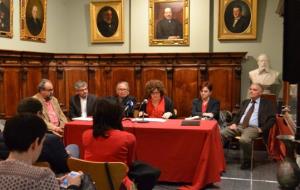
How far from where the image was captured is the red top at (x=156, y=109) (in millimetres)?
5461

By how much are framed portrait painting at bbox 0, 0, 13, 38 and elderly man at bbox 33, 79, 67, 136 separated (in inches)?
59.9

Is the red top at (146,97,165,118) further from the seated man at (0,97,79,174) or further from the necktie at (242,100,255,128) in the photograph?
the seated man at (0,97,79,174)

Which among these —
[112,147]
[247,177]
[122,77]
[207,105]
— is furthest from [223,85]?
[112,147]

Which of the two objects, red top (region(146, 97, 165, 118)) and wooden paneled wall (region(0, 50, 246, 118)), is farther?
wooden paneled wall (region(0, 50, 246, 118))

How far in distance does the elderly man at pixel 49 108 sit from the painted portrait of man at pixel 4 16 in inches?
60.5

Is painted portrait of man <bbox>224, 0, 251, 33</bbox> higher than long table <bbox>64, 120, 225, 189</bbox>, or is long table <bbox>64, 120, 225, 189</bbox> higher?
painted portrait of man <bbox>224, 0, 251, 33</bbox>

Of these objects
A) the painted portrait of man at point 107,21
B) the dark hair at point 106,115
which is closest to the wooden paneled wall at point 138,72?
the painted portrait of man at point 107,21

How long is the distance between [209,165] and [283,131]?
4.97 ft

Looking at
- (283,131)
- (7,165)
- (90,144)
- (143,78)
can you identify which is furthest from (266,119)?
(7,165)

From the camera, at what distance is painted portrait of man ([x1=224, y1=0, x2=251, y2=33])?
23.4ft

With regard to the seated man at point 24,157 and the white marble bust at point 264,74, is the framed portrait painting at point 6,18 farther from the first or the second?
the seated man at point 24,157

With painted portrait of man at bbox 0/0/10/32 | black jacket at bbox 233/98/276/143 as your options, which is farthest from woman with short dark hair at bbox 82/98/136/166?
painted portrait of man at bbox 0/0/10/32

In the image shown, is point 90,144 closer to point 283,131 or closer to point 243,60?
point 283,131

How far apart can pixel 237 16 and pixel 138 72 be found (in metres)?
2.17
